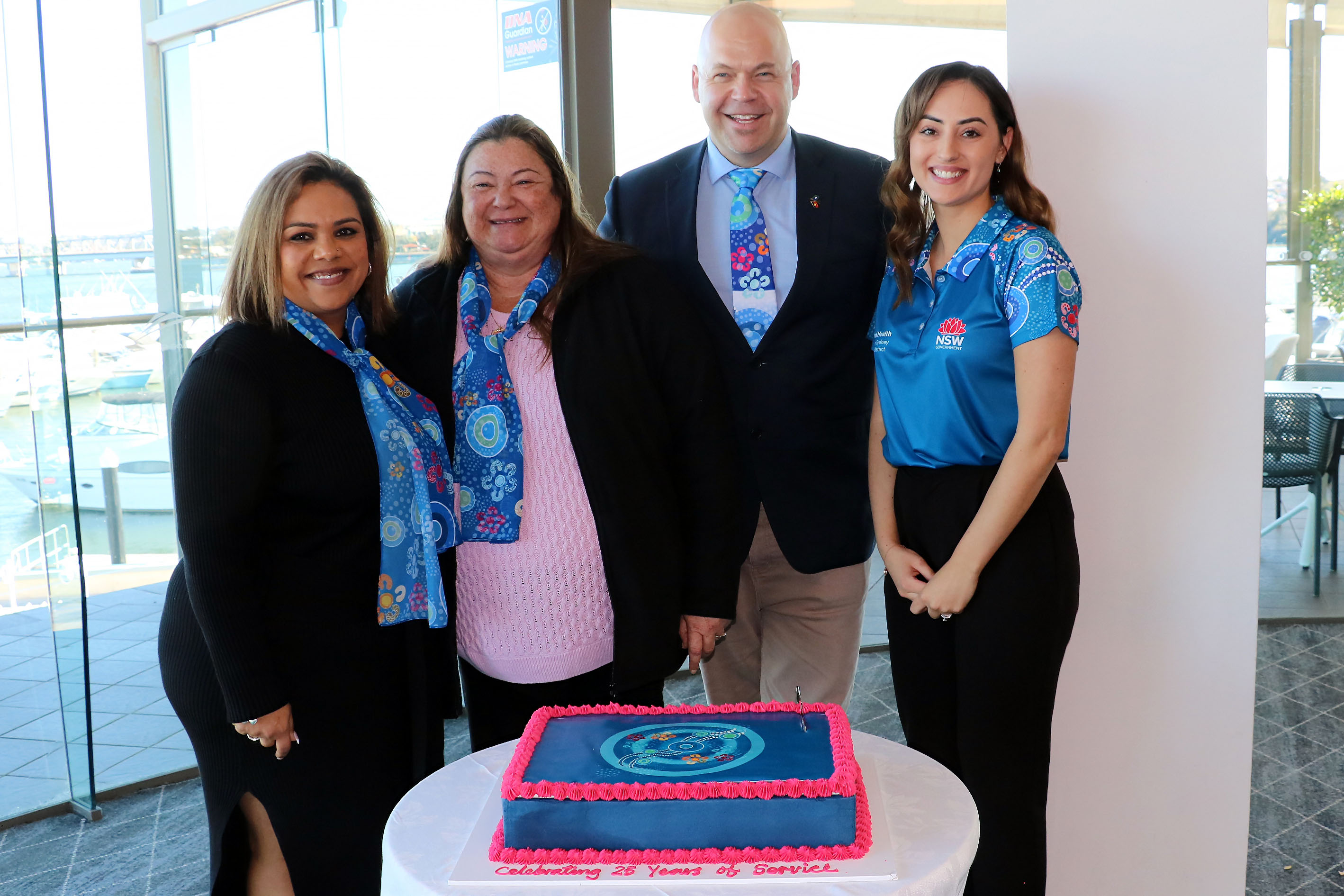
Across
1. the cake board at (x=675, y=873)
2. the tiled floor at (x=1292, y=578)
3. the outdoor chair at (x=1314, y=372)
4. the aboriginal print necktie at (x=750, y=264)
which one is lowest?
the tiled floor at (x=1292, y=578)

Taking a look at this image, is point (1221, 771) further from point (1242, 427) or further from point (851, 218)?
point (851, 218)

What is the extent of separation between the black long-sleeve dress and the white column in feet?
4.60

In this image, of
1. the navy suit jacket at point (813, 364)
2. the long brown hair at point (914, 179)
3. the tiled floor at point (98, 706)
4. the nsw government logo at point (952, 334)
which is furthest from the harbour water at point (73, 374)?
the nsw government logo at point (952, 334)

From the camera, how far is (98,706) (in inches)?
132

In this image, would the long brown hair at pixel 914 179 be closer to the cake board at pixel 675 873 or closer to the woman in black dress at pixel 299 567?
the woman in black dress at pixel 299 567

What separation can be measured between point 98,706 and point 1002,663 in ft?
9.40

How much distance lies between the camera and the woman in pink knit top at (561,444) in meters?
1.94

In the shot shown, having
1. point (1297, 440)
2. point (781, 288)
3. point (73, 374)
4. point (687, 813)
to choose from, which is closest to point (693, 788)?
point (687, 813)

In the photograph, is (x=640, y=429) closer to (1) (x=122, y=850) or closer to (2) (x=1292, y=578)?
(2) (x=1292, y=578)

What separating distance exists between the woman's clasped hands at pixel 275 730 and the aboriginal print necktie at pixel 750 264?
3.73 feet

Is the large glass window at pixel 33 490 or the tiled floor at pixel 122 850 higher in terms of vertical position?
the large glass window at pixel 33 490

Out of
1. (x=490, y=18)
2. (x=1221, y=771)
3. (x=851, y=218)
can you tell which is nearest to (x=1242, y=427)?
(x=1221, y=771)

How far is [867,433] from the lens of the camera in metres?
2.24

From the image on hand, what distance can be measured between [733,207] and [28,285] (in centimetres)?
210
